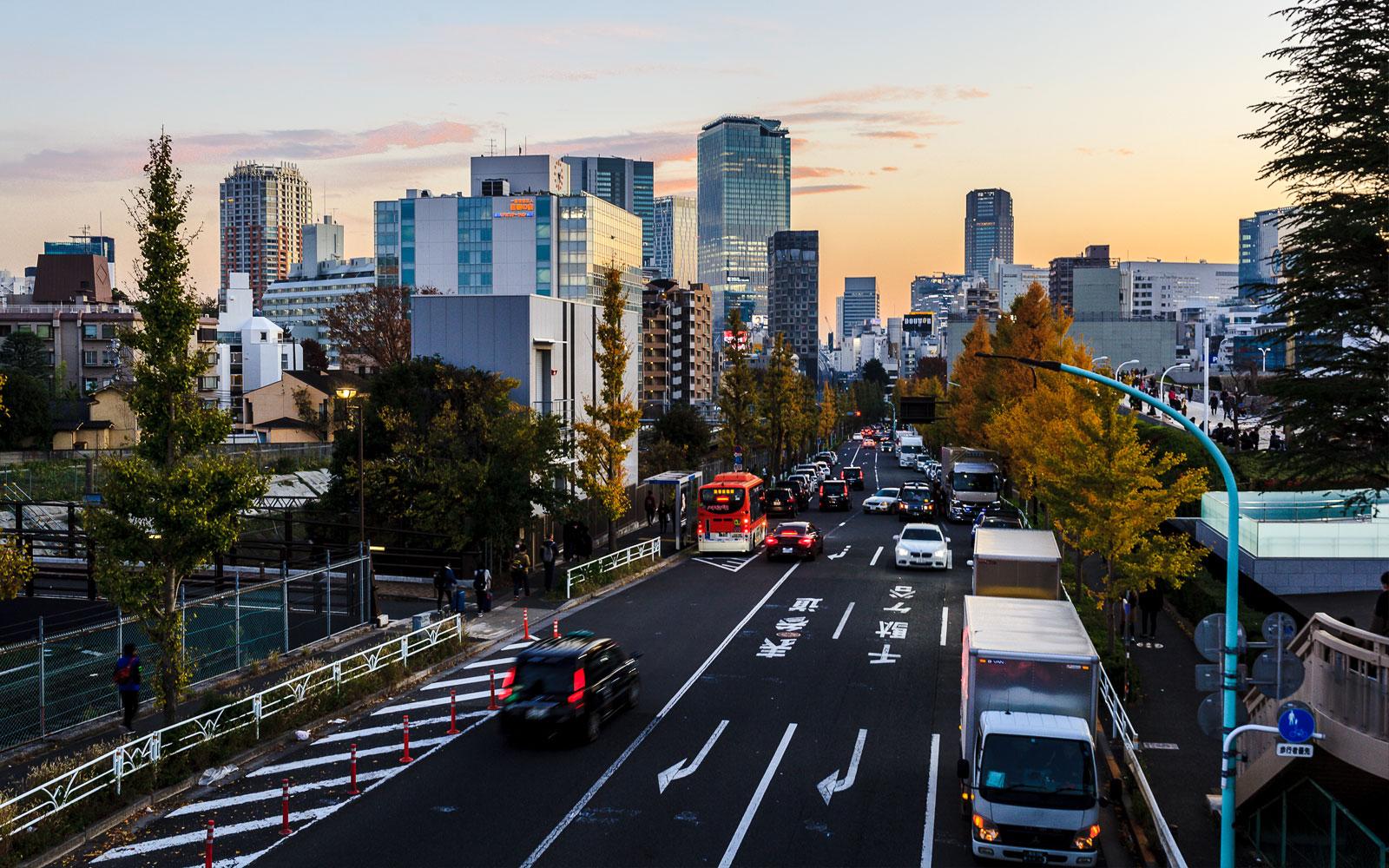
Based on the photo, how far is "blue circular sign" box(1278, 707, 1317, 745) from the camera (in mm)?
11836

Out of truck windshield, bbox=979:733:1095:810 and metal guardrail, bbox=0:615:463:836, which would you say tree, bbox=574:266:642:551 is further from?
truck windshield, bbox=979:733:1095:810

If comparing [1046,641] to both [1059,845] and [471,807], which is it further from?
[471,807]

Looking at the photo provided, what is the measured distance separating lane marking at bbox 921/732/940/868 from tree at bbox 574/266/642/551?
77.9ft

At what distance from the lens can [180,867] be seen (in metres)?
14.1

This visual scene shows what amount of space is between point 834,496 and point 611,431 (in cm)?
2478

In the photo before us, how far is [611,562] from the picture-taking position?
39.5 meters

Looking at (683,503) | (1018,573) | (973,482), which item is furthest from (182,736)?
(973,482)

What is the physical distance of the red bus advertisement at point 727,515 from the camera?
44.9 metres

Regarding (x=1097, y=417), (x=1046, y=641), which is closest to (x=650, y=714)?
(x=1046, y=641)

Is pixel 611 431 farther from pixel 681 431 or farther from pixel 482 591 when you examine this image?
pixel 681 431

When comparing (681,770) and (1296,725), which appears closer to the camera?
(1296,725)

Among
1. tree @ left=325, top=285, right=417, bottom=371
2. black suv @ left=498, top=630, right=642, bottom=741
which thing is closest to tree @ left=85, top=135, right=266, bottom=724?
black suv @ left=498, top=630, right=642, bottom=741

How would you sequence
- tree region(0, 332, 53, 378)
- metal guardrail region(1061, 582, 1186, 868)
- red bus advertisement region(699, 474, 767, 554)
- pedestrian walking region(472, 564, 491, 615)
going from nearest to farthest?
metal guardrail region(1061, 582, 1186, 868), pedestrian walking region(472, 564, 491, 615), red bus advertisement region(699, 474, 767, 554), tree region(0, 332, 53, 378)

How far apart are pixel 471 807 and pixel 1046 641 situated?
9381mm
